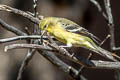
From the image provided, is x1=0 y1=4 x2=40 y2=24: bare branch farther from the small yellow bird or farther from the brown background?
the brown background

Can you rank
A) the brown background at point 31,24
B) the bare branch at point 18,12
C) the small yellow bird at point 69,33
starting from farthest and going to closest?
the brown background at point 31,24 → the small yellow bird at point 69,33 → the bare branch at point 18,12

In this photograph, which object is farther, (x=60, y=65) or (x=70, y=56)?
(x=60, y=65)

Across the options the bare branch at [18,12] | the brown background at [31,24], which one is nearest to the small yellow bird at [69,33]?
the bare branch at [18,12]

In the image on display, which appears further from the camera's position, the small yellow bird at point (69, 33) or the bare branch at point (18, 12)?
the small yellow bird at point (69, 33)

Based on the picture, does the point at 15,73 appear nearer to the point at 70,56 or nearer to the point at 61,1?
the point at 61,1

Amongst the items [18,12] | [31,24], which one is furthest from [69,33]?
[31,24]

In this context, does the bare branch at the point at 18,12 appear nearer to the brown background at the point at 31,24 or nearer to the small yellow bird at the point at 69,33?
the small yellow bird at the point at 69,33

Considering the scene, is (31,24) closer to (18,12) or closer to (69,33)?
(69,33)

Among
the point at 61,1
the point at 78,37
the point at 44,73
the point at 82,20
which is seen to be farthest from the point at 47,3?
the point at 78,37
